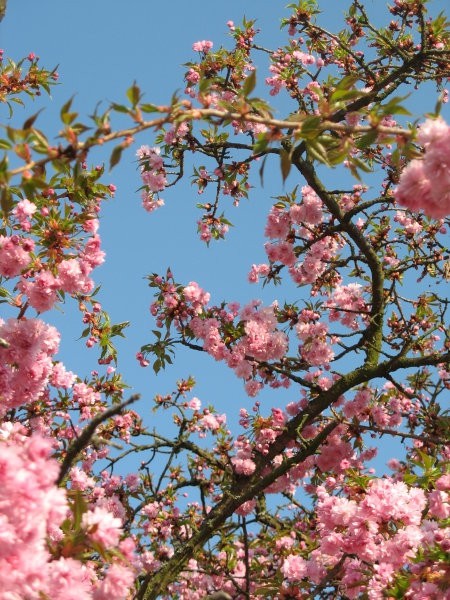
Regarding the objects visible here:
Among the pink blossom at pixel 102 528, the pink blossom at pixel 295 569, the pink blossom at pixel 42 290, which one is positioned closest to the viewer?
the pink blossom at pixel 102 528

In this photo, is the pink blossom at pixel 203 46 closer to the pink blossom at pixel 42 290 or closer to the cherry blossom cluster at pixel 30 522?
the pink blossom at pixel 42 290

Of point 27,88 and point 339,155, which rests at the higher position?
point 27,88

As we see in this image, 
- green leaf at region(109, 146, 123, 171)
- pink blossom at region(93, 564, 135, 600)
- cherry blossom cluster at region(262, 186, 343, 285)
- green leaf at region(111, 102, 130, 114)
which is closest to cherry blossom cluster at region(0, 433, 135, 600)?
pink blossom at region(93, 564, 135, 600)

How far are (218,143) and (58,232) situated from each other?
8.33 ft

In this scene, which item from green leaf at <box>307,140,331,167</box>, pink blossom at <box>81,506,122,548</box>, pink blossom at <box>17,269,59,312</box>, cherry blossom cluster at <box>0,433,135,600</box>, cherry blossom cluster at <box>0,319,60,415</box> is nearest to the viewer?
cherry blossom cluster at <box>0,433,135,600</box>

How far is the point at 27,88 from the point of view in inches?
233

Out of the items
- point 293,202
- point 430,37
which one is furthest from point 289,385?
point 430,37

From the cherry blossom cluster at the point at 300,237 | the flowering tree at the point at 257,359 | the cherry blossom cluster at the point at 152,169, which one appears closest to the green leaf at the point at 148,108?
the flowering tree at the point at 257,359

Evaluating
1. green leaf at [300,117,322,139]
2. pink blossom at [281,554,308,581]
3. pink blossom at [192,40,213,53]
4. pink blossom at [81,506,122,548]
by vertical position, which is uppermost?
pink blossom at [192,40,213,53]

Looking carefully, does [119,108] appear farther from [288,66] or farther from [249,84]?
[288,66]

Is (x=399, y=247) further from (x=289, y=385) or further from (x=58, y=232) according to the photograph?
(x=58, y=232)

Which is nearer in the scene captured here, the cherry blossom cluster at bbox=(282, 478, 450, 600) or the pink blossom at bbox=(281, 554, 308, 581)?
the cherry blossom cluster at bbox=(282, 478, 450, 600)

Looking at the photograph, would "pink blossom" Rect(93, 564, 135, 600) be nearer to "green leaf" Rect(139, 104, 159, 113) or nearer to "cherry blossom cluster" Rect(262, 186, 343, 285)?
"green leaf" Rect(139, 104, 159, 113)

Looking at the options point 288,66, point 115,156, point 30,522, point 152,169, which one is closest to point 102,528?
point 30,522
